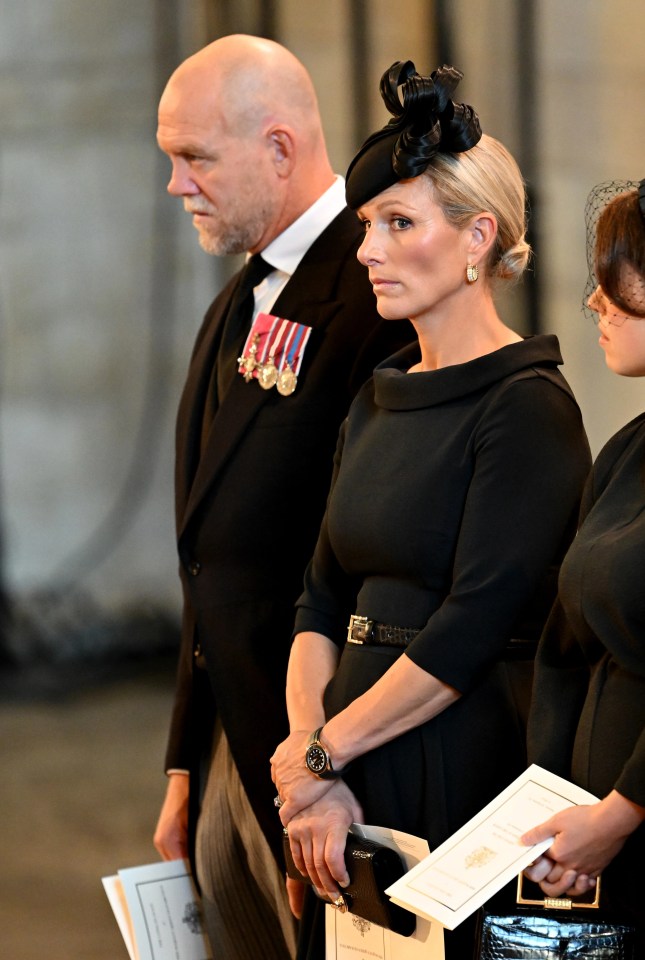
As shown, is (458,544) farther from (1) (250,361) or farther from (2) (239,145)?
(2) (239,145)

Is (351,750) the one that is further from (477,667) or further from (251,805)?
(251,805)

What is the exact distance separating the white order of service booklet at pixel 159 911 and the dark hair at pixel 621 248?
1539 mm

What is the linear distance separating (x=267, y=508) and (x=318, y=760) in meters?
0.64

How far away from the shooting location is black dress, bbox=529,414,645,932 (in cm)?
171

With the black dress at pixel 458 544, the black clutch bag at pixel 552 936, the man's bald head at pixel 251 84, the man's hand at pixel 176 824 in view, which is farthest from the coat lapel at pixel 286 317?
the black clutch bag at pixel 552 936

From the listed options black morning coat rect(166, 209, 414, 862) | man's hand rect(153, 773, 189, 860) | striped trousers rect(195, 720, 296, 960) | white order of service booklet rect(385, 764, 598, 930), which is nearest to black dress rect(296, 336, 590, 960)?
white order of service booklet rect(385, 764, 598, 930)

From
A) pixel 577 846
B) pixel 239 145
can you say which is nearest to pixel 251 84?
pixel 239 145

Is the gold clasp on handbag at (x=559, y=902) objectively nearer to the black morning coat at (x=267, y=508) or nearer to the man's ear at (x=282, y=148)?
the black morning coat at (x=267, y=508)

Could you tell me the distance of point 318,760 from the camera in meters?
2.13

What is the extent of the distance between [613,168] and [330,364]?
1552mm

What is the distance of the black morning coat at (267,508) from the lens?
8.56 ft

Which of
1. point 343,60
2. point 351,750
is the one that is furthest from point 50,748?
point 351,750

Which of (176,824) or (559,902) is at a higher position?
(559,902)

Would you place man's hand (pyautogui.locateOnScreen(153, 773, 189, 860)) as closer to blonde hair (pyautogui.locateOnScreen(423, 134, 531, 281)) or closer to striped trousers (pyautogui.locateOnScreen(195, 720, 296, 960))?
striped trousers (pyautogui.locateOnScreen(195, 720, 296, 960))
